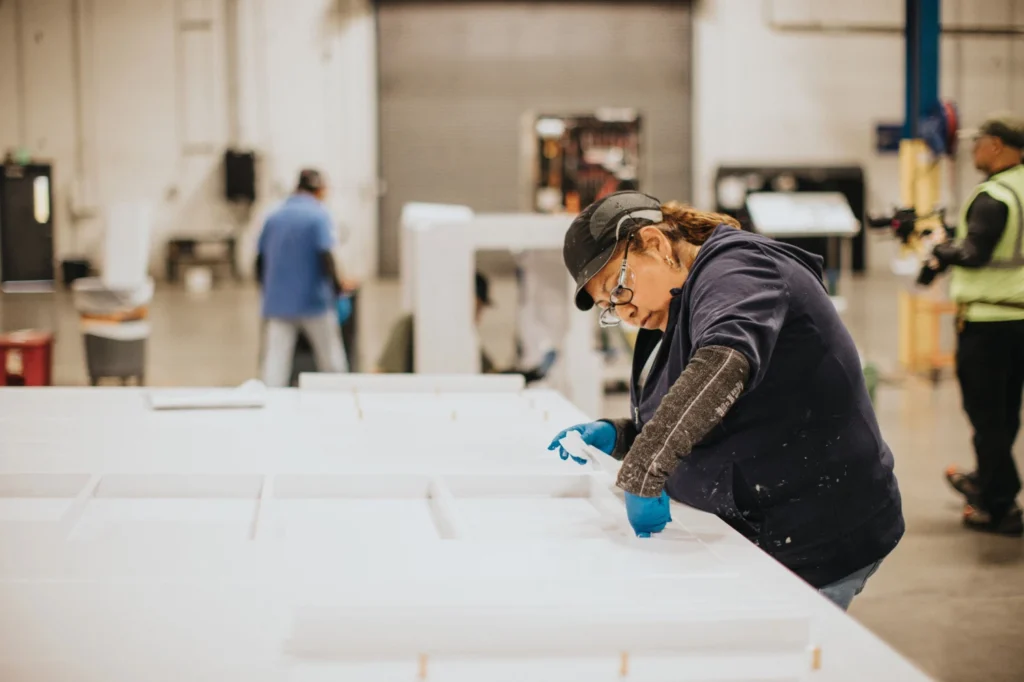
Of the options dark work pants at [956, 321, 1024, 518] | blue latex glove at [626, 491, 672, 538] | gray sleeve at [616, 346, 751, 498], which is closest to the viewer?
gray sleeve at [616, 346, 751, 498]

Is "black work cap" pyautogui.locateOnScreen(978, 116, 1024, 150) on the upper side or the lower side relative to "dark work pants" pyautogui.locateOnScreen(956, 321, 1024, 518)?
upper

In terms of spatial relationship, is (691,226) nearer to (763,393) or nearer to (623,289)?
(623,289)

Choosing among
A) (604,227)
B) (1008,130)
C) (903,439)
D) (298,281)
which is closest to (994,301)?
(1008,130)

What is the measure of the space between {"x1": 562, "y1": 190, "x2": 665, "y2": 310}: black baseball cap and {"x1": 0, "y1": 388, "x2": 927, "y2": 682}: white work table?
465mm

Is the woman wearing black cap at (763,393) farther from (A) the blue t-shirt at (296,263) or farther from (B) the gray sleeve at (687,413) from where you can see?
(A) the blue t-shirt at (296,263)

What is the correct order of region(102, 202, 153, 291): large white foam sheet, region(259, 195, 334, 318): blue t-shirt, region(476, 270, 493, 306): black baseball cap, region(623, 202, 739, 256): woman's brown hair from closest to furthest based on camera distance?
region(623, 202, 739, 256): woman's brown hair, region(476, 270, 493, 306): black baseball cap, region(259, 195, 334, 318): blue t-shirt, region(102, 202, 153, 291): large white foam sheet

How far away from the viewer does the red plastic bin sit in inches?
254

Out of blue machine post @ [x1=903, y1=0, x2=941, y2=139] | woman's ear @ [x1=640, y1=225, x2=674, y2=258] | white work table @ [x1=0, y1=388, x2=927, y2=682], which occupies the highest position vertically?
blue machine post @ [x1=903, y1=0, x2=941, y2=139]

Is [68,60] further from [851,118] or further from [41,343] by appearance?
[851,118]

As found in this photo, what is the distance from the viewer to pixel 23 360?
6.48 meters

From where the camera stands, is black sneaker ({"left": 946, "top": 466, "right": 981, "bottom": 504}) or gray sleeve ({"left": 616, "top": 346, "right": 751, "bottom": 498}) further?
black sneaker ({"left": 946, "top": 466, "right": 981, "bottom": 504})

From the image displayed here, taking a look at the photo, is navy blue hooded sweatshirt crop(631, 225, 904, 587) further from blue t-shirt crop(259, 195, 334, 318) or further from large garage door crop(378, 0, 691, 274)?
large garage door crop(378, 0, 691, 274)

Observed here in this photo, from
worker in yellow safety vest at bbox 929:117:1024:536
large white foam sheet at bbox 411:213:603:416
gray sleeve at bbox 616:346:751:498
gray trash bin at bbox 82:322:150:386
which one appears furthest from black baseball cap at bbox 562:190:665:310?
gray trash bin at bbox 82:322:150:386

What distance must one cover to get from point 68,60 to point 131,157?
5.09 feet
